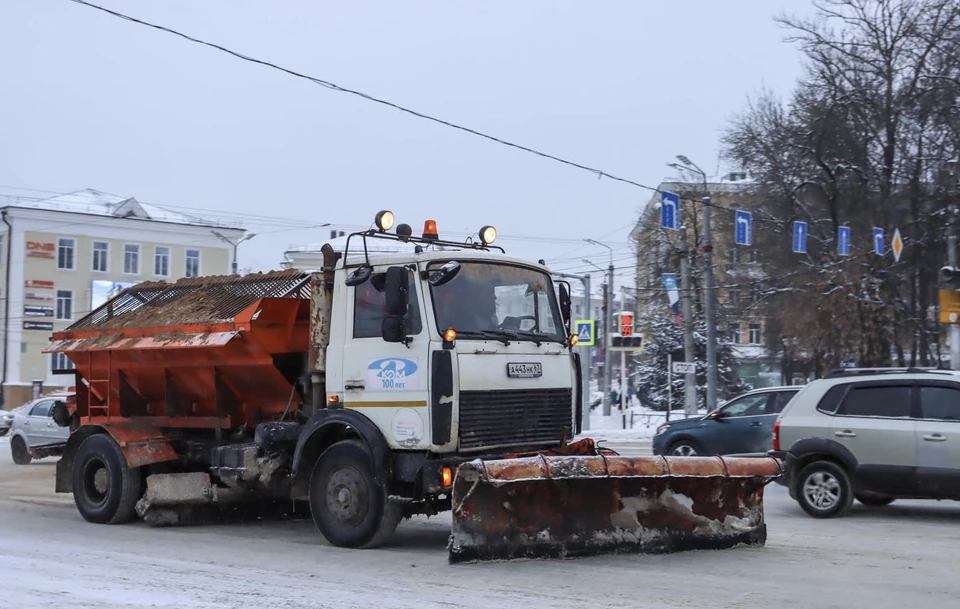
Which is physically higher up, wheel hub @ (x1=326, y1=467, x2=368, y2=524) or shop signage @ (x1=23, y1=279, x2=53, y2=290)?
Result: shop signage @ (x1=23, y1=279, x2=53, y2=290)

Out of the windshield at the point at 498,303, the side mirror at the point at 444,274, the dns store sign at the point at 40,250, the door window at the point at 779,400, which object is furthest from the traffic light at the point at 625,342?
the dns store sign at the point at 40,250

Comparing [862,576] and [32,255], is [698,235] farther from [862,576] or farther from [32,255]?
[862,576]

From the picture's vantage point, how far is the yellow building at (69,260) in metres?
58.6

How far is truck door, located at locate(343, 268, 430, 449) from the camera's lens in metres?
9.22

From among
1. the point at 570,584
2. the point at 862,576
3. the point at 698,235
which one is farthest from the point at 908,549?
the point at 698,235

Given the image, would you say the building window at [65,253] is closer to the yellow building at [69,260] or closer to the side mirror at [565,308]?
the yellow building at [69,260]

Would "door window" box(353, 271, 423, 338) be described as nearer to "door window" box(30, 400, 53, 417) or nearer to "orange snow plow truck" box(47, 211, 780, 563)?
"orange snow plow truck" box(47, 211, 780, 563)

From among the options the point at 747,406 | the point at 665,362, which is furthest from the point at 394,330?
the point at 665,362

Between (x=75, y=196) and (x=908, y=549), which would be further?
(x=75, y=196)

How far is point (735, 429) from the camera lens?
1723 centimetres

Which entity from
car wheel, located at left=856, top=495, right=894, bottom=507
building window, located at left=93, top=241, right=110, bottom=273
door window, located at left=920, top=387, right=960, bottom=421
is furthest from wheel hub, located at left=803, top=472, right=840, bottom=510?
building window, located at left=93, top=241, right=110, bottom=273

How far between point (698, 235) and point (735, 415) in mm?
32153

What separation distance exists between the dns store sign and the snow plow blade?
56.1 metres

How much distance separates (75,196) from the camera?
64562 millimetres
